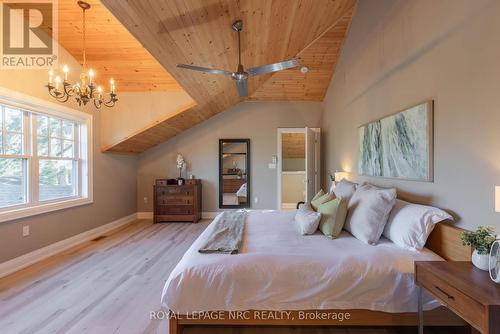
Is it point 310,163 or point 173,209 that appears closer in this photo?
point 310,163

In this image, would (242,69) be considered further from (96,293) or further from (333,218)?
(96,293)

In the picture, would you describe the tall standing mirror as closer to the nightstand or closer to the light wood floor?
the light wood floor

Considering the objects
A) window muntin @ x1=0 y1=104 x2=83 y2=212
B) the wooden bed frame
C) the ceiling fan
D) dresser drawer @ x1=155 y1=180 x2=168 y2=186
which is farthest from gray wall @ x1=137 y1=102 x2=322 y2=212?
the wooden bed frame

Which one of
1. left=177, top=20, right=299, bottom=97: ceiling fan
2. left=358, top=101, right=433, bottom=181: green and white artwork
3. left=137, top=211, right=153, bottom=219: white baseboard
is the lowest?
left=137, top=211, right=153, bottom=219: white baseboard

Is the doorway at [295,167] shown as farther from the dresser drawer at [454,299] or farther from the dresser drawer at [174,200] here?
the dresser drawer at [454,299]

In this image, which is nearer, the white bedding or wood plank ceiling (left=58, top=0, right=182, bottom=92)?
the white bedding

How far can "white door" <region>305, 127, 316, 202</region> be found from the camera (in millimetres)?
5109

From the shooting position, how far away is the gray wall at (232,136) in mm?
5926

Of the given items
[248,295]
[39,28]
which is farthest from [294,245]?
[39,28]

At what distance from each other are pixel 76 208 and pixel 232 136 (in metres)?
3.33

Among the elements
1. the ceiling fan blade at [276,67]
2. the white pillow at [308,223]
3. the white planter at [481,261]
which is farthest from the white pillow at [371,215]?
the ceiling fan blade at [276,67]

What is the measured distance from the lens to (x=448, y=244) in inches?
75.0

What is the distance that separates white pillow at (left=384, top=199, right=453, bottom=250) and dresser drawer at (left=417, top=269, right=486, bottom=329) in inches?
16.4

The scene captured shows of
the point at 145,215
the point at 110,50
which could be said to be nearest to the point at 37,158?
Result: the point at 110,50
